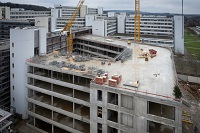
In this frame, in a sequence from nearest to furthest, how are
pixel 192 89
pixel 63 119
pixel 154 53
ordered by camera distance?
pixel 63 119 < pixel 154 53 < pixel 192 89

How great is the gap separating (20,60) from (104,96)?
24555 millimetres

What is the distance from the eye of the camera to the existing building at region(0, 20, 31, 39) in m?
105

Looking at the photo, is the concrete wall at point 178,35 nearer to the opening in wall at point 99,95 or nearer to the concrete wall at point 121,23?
the concrete wall at point 121,23

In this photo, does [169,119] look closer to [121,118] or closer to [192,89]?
[121,118]

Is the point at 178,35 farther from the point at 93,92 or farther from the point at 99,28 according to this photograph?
the point at 93,92

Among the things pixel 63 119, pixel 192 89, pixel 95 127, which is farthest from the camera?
pixel 192 89

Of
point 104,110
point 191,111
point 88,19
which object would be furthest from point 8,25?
point 191,111

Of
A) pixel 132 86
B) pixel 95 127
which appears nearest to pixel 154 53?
pixel 132 86

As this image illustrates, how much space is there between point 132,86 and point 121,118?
5139 mm

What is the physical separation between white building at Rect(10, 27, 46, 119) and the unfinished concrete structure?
4.64 ft

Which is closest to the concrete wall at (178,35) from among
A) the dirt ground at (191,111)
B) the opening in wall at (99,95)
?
the dirt ground at (191,111)

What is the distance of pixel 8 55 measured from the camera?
4812 cm

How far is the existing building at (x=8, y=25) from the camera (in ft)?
346

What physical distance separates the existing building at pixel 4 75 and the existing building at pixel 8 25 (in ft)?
203
